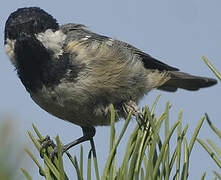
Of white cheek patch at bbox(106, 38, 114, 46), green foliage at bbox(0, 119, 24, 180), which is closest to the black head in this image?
white cheek patch at bbox(106, 38, 114, 46)

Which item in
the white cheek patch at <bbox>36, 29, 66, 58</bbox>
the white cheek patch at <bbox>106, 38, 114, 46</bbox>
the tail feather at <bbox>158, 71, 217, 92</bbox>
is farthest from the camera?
the tail feather at <bbox>158, 71, 217, 92</bbox>

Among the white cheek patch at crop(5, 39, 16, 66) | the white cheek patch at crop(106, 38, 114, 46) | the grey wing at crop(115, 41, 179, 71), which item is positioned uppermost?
the white cheek patch at crop(106, 38, 114, 46)

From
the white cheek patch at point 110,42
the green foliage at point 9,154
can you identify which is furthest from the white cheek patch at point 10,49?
the green foliage at point 9,154

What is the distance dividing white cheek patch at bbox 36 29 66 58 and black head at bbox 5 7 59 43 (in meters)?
0.05

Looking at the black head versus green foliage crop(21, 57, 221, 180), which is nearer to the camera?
green foliage crop(21, 57, 221, 180)

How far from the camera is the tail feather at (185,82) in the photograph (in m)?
3.75

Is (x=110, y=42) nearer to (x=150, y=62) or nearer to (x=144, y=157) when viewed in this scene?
(x=150, y=62)

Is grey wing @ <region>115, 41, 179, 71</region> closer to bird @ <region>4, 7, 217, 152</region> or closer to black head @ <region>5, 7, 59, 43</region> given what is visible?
bird @ <region>4, 7, 217, 152</region>

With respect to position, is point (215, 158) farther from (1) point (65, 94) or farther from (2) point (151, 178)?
(1) point (65, 94)

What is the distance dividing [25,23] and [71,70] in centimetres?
44

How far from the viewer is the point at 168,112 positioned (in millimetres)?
1290

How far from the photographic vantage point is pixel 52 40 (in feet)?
8.86

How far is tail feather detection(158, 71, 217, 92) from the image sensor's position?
12.3ft

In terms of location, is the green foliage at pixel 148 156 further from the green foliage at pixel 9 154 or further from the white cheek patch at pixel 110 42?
the white cheek patch at pixel 110 42
